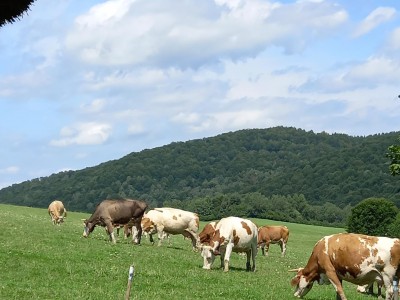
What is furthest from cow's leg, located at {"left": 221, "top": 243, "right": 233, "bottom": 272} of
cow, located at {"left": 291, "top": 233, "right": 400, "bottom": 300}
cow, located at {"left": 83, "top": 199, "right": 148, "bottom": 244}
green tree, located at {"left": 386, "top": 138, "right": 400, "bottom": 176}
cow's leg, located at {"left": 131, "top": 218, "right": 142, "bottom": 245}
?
cow, located at {"left": 83, "top": 199, "right": 148, "bottom": 244}

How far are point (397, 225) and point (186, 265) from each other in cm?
6417

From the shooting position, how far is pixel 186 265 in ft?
86.9

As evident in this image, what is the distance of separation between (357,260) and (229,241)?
301 inches

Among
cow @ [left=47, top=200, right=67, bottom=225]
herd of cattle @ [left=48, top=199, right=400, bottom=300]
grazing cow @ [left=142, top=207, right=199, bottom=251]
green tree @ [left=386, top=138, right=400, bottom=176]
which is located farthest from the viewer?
cow @ [left=47, top=200, right=67, bottom=225]

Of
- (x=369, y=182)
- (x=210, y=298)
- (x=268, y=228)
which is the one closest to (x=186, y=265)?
(x=210, y=298)

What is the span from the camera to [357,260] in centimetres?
1973

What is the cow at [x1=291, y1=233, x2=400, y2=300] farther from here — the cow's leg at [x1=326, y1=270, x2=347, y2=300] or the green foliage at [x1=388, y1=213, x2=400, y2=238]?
the green foliage at [x1=388, y1=213, x2=400, y2=238]

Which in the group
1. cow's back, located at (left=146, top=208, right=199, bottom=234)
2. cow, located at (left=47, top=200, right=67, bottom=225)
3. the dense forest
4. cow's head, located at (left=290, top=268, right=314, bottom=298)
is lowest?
cow's head, located at (left=290, top=268, right=314, bottom=298)

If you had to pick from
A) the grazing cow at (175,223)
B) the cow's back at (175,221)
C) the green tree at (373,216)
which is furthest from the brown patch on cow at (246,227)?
the green tree at (373,216)

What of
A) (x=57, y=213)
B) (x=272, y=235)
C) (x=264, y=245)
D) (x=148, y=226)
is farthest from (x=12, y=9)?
(x=57, y=213)

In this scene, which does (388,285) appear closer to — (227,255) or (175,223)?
(227,255)

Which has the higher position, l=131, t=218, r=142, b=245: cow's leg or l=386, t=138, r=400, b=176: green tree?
l=386, t=138, r=400, b=176: green tree

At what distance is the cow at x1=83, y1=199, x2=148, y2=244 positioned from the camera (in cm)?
3631

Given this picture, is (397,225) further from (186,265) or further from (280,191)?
(280,191)
